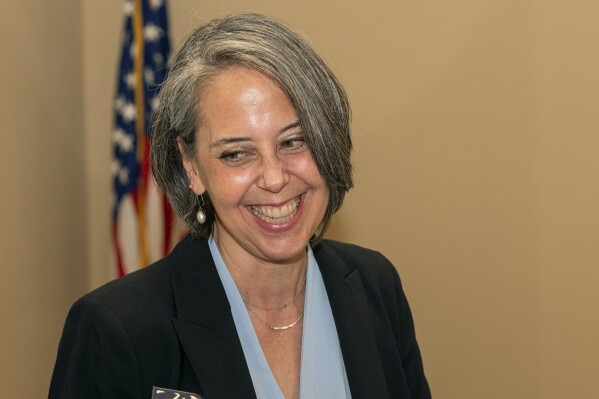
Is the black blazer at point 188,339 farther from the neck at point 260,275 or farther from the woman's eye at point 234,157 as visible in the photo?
the woman's eye at point 234,157

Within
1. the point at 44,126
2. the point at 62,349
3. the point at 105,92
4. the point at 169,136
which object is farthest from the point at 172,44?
the point at 62,349

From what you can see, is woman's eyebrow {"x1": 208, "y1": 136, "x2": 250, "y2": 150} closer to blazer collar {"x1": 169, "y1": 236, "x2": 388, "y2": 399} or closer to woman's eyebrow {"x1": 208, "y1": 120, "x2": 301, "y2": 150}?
woman's eyebrow {"x1": 208, "y1": 120, "x2": 301, "y2": 150}

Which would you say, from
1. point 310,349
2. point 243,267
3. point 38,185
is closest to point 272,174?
point 243,267

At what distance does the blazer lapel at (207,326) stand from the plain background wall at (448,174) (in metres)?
1.59

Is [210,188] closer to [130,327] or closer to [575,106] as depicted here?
[130,327]

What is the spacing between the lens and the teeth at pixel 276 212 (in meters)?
2.06

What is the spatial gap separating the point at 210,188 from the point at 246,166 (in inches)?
4.9

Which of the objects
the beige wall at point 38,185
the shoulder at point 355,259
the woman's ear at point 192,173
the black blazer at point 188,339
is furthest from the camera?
the beige wall at point 38,185

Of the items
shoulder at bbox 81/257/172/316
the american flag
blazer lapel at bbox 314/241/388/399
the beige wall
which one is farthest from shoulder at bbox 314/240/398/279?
the american flag

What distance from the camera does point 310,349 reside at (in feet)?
7.15

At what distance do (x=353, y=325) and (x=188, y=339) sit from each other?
1.49 ft

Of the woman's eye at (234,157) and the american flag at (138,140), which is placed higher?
the american flag at (138,140)

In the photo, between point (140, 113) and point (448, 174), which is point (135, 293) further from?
point (448, 174)

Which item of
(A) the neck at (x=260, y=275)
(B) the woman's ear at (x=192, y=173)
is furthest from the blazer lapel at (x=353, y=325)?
(B) the woman's ear at (x=192, y=173)
